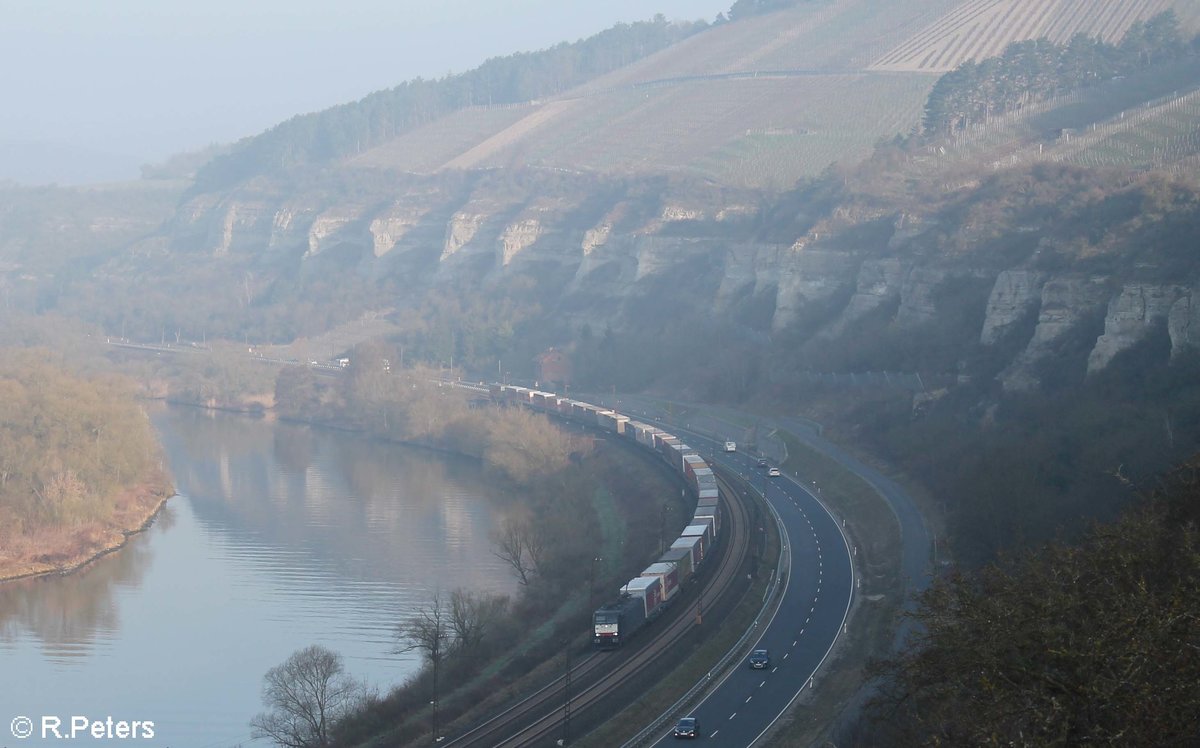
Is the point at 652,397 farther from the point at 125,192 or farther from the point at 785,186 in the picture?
the point at 125,192

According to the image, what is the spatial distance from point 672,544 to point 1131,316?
1367 cm

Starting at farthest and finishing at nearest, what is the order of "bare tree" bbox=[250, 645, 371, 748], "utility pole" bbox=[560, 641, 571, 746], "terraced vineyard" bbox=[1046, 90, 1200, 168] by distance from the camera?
"terraced vineyard" bbox=[1046, 90, 1200, 168]
"bare tree" bbox=[250, 645, 371, 748]
"utility pole" bbox=[560, 641, 571, 746]

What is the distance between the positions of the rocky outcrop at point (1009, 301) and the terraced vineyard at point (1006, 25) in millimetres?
39486

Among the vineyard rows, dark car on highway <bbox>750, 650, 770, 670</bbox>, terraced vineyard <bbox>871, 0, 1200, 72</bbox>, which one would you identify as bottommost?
dark car on highway <bbox>750, 650, 770, 670</bbox>

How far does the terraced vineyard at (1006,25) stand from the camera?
257ft

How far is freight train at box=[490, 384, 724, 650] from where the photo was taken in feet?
79.5

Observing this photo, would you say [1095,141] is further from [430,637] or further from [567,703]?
[567,703]

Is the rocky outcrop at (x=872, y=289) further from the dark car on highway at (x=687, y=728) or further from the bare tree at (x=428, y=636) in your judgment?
the dark car on highway at (x=687, y=728)

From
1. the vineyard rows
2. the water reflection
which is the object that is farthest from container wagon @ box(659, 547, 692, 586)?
the vineyard rows

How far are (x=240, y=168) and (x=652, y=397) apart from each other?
7714cm

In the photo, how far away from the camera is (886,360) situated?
45.6 meters

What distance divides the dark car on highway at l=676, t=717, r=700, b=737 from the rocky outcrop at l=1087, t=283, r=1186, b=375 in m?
20.0

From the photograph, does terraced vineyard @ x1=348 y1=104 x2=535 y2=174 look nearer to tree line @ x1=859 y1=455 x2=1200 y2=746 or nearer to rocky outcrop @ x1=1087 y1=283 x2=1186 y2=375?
rocky outcrop @ x1=1087 y1=283 x2=1186 y2=375

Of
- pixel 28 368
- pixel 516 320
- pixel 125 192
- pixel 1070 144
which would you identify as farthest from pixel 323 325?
pixel 125 192
